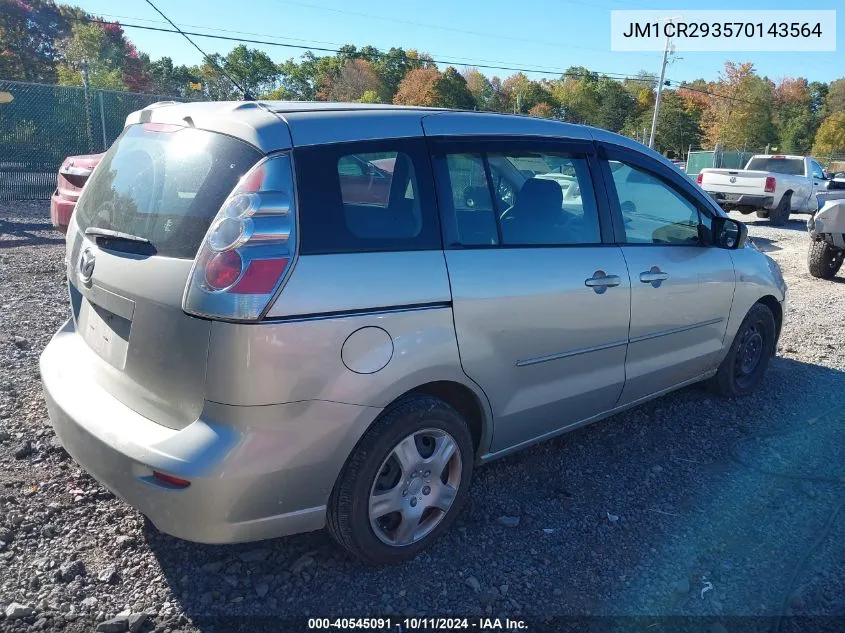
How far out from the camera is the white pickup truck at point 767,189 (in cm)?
1564

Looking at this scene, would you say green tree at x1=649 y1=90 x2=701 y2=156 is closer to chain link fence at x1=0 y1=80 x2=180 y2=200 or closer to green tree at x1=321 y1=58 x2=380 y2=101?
green tree at x1=321 y1=58 x2=380 y2=101

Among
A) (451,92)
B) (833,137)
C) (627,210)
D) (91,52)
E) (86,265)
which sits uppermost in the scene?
(91,52)

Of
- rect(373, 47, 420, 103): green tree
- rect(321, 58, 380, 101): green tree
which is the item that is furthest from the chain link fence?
rect(373, 47, 420, 103): green tree

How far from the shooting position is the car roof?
93.4 inches

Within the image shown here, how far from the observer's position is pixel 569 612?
8.30 feet

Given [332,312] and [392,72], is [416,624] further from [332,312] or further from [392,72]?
[392,72]

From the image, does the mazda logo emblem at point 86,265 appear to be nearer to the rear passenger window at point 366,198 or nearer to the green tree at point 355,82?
the rear passenger window at point 366,198

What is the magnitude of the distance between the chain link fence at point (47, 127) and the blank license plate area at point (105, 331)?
1065 cm

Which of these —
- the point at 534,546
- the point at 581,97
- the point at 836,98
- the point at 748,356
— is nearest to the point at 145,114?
the point at 534,546

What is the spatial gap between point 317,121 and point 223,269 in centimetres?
69

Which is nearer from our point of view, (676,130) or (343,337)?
(343,337)

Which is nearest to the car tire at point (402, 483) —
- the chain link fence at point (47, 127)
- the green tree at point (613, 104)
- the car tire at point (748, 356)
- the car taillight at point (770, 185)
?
the car tire at point (748, 356)

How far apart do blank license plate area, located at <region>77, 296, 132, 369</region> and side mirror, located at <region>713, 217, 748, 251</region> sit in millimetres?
3321

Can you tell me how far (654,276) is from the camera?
141 inches
